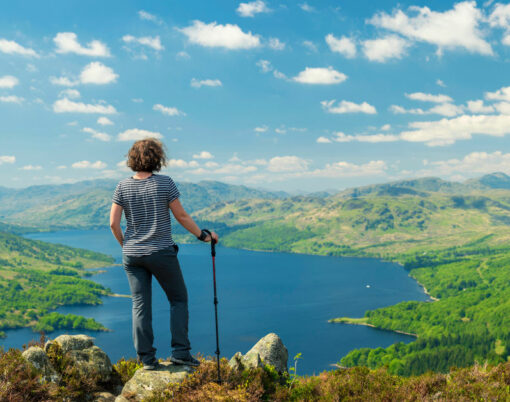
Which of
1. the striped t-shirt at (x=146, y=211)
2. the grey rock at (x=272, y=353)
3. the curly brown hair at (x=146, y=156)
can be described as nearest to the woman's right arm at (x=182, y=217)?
the striped t-shirt at (x=146, y=211)

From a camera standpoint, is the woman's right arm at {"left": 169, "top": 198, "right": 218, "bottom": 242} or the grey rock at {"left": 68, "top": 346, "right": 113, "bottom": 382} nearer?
the woman's right arm at {"left": 169, "top": 198, "right": 218, "bottom": 242}

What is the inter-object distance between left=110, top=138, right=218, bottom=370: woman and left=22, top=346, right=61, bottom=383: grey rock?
1.89m

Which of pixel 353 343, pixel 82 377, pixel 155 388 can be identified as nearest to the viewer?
pixel 155 388

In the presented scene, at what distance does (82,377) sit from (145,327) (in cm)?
187

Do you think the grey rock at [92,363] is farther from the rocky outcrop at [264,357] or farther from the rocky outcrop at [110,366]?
the rocky outcrop at [264,357]

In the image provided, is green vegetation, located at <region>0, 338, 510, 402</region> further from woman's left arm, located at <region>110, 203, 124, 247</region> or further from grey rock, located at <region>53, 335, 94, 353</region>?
woman's left arm, located at <region>110, 203, 124, 247</region>

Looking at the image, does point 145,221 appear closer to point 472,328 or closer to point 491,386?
point 491,386

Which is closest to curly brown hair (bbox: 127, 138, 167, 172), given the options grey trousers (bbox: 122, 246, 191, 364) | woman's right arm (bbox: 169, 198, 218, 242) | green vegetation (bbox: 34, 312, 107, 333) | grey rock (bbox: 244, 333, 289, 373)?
woman's right arm (bbox: 169, 198, 218, 242)

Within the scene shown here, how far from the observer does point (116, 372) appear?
10.0 meters

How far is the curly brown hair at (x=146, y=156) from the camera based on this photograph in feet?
28.1

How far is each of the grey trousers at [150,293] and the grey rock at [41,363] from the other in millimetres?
1846

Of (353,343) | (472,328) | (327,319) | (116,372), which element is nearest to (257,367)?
(116,372)

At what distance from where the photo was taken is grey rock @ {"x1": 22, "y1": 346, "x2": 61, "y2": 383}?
8508 mm

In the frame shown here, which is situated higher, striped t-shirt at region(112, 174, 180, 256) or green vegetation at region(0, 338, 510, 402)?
striped t-shirt at region(112, 174, 180, 256)
